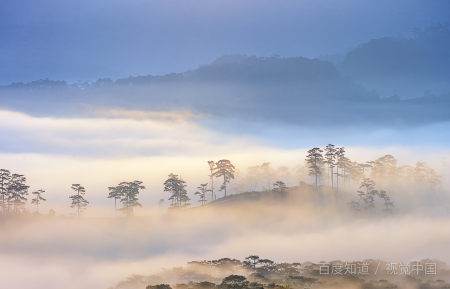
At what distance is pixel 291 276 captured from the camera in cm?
7906

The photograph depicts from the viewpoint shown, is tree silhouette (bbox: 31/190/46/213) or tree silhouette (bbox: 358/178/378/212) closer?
tree silhouette (bbox: 31/190/46/213)

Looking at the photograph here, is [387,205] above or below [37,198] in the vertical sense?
below

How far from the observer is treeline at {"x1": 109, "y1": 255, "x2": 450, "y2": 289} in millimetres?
74750

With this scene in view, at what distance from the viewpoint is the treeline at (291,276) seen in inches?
2943

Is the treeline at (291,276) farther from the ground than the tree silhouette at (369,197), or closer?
closer

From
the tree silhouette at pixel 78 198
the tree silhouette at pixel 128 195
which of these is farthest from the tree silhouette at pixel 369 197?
the tree silhouette at pixel 78 198

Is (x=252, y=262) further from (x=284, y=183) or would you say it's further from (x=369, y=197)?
(x=369, y=197)

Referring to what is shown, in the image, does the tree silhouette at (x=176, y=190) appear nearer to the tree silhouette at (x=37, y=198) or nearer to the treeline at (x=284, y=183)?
the treeline at (x=284, y=183)

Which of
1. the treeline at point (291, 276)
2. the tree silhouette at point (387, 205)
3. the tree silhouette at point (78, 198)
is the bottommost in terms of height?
the treeline at point (291, 276)

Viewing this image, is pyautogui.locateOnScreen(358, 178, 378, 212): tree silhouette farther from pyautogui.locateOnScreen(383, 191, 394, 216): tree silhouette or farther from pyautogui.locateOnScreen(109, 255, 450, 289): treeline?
pyautogui.locateOnScreen(109, 255, 450, 289): treeline

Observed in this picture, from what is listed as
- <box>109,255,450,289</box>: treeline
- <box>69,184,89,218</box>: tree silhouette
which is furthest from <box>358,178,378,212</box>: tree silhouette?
<box>69,184,89,218</box>: tree silhouette

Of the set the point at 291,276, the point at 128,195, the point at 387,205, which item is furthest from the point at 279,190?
the point at 128,195

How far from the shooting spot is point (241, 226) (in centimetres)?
11275

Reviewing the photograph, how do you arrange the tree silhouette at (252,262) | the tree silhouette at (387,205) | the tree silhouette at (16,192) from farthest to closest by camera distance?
the tree silhouette at (387,205) < the tree silhouette at (16,192) < the tree silhouette at (252,262)
